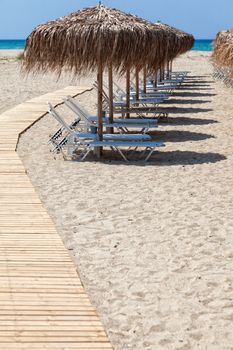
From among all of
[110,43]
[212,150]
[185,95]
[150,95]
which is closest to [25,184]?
[110,43]

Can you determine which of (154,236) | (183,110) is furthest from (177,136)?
(154,236)

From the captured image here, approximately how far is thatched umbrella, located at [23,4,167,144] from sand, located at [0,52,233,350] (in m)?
1.36

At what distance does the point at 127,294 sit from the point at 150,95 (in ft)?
38.6

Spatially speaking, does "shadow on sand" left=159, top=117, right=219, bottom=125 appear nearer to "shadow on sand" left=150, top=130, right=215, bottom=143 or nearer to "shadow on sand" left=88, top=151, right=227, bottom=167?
"shadow on sand" left=150, top=130, right=215, bottom=143

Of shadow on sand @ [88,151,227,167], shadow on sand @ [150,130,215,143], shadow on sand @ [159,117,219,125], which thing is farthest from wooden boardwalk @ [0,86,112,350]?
shadow on sand @ [159,117,219,125]

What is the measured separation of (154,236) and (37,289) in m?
1.51

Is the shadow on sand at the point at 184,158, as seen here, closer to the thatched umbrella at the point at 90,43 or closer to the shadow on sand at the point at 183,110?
the thatched umbrella at the point at 90,43

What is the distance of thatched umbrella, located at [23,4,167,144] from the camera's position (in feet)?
28.1

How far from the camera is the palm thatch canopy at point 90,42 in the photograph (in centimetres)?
858

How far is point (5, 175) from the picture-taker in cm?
730

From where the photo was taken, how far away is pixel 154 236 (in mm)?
5168

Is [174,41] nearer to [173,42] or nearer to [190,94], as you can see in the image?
[173,42]

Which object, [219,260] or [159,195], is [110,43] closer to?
[159,195]

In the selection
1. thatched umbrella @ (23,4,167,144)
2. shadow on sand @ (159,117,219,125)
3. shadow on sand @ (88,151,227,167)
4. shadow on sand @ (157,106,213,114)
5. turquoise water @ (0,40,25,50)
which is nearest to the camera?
shadow on sand @ (88,151,227,167)
